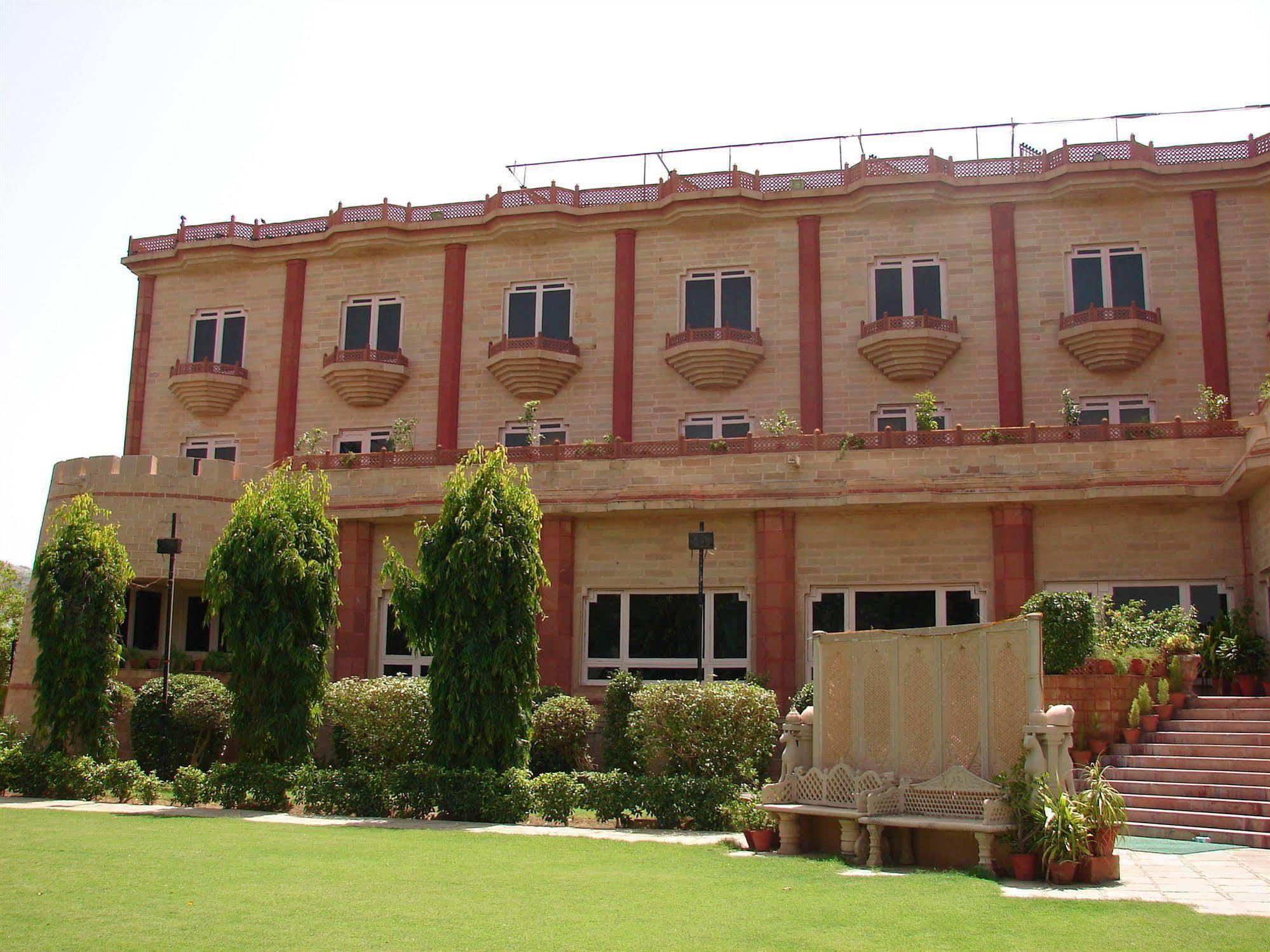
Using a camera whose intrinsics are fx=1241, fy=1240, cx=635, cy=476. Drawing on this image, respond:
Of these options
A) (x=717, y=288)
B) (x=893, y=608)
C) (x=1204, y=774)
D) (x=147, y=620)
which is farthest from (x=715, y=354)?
(x=1204, y=774)

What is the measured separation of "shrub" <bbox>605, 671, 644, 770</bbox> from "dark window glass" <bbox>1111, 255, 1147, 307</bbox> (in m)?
16.3

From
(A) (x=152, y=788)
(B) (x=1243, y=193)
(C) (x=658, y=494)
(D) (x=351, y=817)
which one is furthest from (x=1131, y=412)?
(A) (x=152, y=788)

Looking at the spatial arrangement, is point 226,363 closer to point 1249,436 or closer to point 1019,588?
point 1019,588

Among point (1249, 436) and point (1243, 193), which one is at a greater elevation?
point (1243, 193)

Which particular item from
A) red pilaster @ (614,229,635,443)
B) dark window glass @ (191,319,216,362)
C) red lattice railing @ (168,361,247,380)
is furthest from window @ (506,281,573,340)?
dark window glass @ (191,319,216,362)

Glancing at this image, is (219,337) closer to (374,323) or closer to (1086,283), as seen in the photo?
(374,323)

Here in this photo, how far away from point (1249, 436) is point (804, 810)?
1322cm

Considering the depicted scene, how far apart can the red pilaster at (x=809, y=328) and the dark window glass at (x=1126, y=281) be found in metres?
7.29

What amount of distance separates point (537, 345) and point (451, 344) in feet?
9.31

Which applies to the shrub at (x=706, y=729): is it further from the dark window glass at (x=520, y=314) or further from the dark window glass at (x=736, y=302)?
the dark window glass at (x=520, y=314)

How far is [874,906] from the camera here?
410 inches

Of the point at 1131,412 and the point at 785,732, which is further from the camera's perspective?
the point at 1131,412

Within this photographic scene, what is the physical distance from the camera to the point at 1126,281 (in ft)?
101

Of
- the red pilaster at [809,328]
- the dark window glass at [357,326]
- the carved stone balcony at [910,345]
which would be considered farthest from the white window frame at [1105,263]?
the dark window glass at [357,326]
